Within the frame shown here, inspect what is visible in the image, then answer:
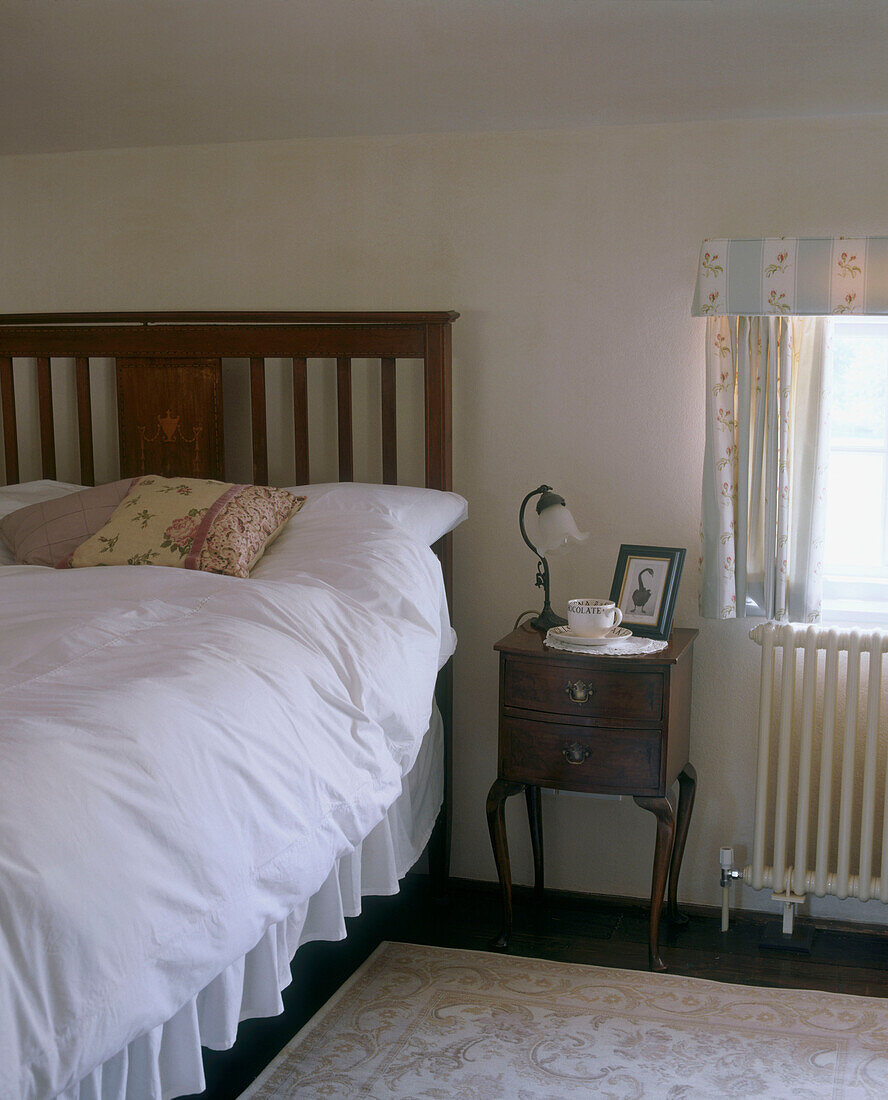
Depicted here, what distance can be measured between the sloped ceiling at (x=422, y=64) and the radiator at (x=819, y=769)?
1.30m

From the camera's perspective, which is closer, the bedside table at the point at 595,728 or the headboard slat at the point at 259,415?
the bedside table at the point at 595,728

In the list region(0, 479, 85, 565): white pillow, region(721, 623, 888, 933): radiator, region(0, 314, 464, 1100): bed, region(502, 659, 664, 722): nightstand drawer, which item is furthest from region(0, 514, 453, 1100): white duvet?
region(721, 623, 888, 933): radiator

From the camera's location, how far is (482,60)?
2273 mm

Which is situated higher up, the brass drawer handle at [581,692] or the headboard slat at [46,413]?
the headboard slat at [46,413]

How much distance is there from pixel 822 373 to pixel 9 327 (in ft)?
7.50

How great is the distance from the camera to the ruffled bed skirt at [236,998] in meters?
1.31

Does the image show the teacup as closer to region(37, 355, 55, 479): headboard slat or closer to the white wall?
the white wall

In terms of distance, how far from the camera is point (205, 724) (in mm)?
1445

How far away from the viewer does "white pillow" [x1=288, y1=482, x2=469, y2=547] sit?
2475mm

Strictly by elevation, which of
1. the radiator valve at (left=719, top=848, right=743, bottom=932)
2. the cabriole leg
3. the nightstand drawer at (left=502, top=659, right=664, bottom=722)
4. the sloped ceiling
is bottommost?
the radiator valve at (left=719, top=848, right=743, bottom=932)

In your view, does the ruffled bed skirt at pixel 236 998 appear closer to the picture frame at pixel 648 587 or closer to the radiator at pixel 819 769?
the picture frame at pixel 648 587

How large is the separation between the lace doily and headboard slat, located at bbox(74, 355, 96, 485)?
1.45 m

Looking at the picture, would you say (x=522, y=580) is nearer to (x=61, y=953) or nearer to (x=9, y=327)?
(x=9, y=327)

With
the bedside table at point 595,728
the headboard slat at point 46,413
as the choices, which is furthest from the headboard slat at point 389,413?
the headboard slat at point 46,413
